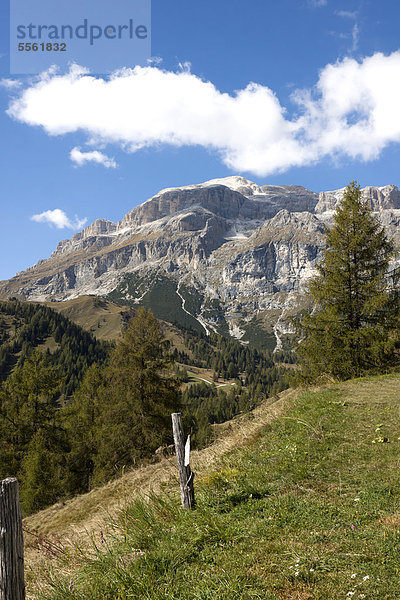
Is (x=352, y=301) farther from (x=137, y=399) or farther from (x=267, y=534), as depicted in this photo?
(x=267, y=534)

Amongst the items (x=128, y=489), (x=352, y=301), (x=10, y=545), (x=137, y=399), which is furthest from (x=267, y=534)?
(x=137, y=399)

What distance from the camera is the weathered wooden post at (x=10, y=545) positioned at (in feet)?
11.9

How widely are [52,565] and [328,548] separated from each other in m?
5.34

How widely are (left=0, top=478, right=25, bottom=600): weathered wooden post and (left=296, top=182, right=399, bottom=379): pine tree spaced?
20730 millimetres

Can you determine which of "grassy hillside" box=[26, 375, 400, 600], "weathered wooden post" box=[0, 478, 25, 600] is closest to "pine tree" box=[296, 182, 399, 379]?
"grassy hillside" box=[26, 375, 400, 600]

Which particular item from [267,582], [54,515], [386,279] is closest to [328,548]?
[267,582]

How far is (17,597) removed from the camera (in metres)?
3.71

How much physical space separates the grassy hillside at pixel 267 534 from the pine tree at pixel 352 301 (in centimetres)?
1103

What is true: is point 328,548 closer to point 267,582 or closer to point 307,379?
point 267,582

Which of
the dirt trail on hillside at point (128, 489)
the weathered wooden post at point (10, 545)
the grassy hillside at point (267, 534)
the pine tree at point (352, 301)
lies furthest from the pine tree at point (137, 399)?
the weathered wooden post at point (10, 545)

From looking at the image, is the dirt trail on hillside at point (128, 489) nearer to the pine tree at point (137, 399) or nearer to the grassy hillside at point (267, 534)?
the grassy hillside at point (267, 534)

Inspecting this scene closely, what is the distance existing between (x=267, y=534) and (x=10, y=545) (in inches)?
163

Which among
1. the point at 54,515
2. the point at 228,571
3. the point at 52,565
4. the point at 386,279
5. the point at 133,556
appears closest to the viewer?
the point at 228,571

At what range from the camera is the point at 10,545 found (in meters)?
3.67
